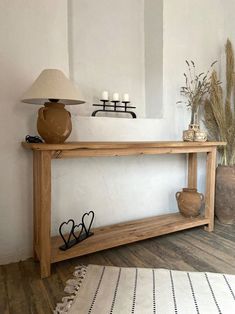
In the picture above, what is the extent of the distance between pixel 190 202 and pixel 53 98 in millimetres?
1408

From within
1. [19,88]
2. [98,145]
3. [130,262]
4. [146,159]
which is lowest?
[130,262]

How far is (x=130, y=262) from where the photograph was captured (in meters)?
1.66

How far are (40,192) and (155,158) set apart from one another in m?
1.18

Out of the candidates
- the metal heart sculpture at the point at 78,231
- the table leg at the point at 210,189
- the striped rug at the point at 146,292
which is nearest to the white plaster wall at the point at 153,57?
the table leg at the point at 210,189

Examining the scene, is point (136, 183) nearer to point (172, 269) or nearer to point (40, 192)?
point (172, 269)

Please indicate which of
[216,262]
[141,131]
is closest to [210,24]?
[141,131]

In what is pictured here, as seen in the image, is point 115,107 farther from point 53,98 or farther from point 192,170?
point 192,170

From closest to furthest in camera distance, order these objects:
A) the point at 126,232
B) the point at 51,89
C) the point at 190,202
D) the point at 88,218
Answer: the point at 51,89
the point at 126,232
the point at 88,218
the point at 190,202

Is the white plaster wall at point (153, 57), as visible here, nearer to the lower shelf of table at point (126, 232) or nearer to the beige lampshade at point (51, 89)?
the lower shelf of table at point (126, 232)

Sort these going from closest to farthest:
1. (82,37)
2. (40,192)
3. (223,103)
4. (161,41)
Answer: (40,192) < (82,37) < (161,41) < (223,103)

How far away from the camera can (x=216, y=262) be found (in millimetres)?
1650

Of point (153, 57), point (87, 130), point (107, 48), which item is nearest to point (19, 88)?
point (87, 130)

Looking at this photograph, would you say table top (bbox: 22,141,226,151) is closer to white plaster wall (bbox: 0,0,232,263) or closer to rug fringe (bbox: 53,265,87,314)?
white plaster wall (bbox: 0,0,232,263)

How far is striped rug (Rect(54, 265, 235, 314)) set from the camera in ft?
3.87
